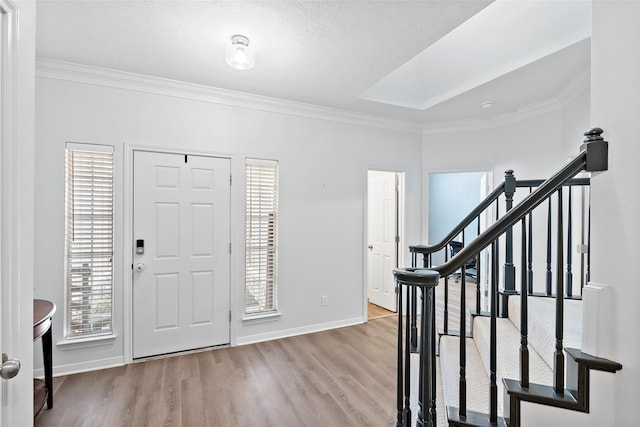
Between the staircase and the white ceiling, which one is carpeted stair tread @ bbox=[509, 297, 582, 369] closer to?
the staircase

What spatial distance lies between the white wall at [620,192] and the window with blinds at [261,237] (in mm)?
2832

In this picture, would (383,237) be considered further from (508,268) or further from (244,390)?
(244,390)

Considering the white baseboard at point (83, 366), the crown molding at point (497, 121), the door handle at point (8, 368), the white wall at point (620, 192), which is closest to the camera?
the door handle at point (8, 368)

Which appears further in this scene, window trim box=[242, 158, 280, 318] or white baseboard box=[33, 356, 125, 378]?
window trim box=[242, 158, 280, 318]

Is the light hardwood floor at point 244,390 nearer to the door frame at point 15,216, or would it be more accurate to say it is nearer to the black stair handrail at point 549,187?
the black stair handrail at point 549,187

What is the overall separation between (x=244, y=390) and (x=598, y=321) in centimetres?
231

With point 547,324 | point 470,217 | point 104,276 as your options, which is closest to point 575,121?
point 470,217

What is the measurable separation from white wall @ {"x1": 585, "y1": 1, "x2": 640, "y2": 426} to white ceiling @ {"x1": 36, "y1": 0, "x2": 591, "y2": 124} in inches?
38.5

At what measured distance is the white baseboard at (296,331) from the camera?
3409 mm

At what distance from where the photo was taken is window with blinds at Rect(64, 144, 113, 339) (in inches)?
109

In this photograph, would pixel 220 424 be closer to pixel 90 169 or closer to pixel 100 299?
pixel 100 299

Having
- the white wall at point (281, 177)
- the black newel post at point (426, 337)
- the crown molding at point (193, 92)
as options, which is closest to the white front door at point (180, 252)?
the white wall at point (281, 177)

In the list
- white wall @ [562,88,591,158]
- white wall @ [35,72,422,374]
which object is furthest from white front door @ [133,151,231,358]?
white wall @ [562,88,591,158]

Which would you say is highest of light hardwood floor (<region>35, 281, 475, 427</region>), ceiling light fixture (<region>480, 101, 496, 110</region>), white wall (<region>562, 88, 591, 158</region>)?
ceiling light fixture (<region>480, 101, 496, 110</region>)
